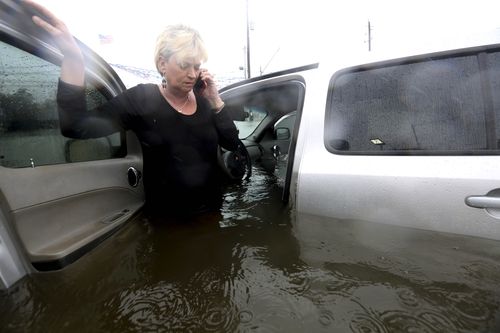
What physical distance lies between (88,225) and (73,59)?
96cm

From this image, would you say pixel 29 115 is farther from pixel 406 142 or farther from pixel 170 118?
pixel 406 142

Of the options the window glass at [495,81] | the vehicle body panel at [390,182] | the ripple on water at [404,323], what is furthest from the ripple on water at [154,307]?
the window glass at [495,81]

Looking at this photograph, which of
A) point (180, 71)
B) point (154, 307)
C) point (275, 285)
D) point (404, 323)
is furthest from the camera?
point (180, 71)

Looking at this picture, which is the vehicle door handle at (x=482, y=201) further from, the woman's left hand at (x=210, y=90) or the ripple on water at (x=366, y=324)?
the woman's left hand at (x=210, y=90)

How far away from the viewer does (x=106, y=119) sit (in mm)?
1924

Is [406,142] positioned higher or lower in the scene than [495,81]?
lower

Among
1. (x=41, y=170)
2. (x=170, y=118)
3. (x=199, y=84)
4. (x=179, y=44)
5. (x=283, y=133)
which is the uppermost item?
(x=179, y=44)

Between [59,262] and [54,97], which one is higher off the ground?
[54,97]

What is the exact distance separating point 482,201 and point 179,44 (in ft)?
5.77

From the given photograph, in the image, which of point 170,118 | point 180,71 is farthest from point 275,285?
point 180,71

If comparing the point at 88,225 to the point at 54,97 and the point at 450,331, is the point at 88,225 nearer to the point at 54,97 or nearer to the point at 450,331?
the point at 54,97

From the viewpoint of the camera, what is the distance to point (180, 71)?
191 centimetres

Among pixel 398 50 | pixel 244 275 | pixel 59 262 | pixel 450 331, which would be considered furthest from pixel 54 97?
pixel 450 331

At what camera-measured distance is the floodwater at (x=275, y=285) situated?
3.99 ft
